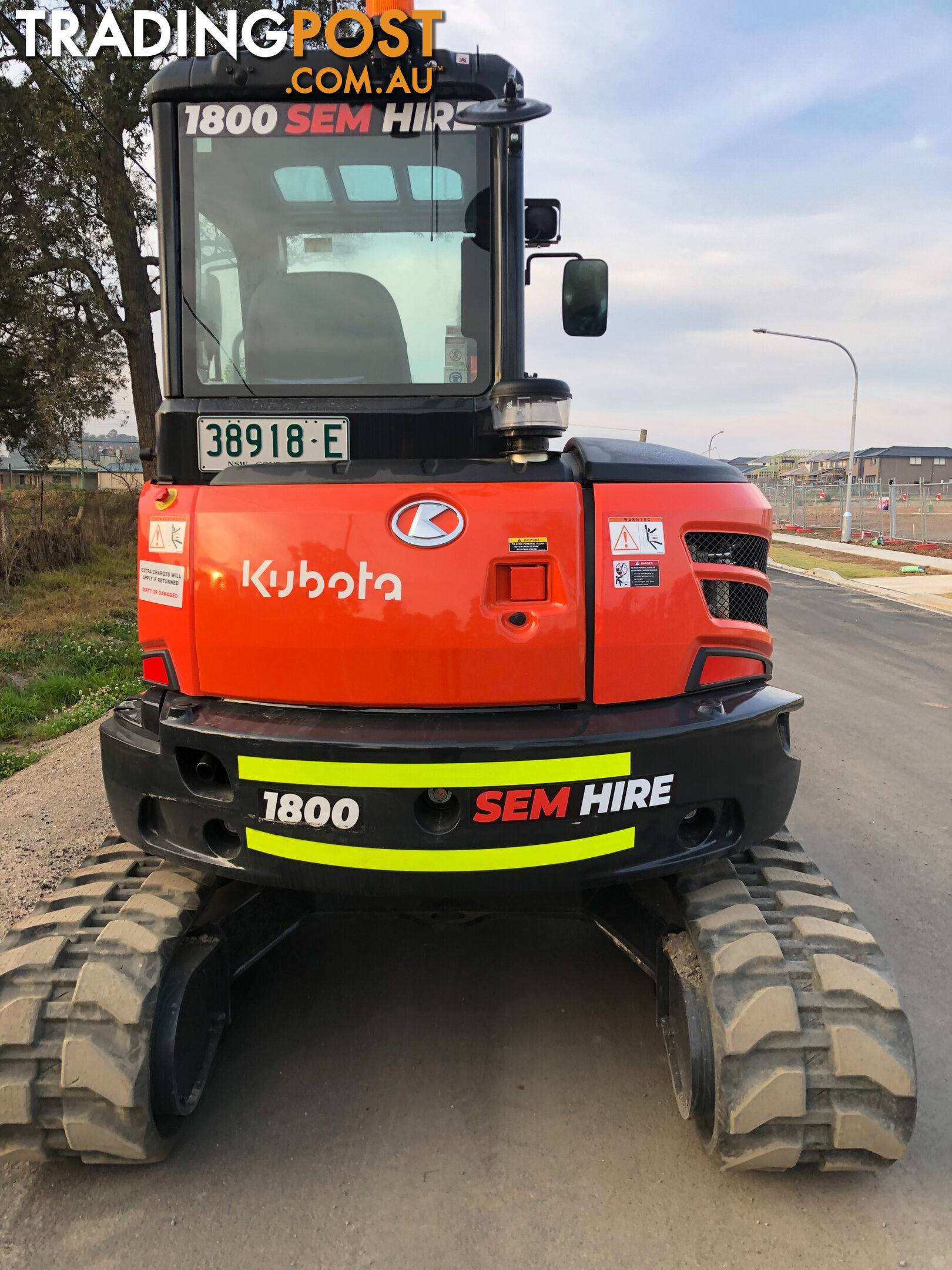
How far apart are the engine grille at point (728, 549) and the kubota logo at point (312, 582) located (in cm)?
91

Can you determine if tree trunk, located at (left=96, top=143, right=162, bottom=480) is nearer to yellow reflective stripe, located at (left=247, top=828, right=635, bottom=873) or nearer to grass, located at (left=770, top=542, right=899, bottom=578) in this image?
yellow reflective stripe, located at (left=247, top=828, right=635, bottom=873)

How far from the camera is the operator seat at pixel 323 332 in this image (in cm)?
303

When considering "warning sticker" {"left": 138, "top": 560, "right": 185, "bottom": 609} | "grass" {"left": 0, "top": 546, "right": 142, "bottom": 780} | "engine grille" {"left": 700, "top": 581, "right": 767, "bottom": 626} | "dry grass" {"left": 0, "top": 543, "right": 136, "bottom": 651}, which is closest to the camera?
"warning sticker" {"left": 138, "top": 560, "right": 185, "bottom": 609}

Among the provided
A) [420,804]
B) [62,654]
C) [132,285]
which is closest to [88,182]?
[132,285]

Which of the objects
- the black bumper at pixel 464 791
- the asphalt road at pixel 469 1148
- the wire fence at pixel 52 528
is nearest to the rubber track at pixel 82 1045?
the asphalt road at pixel 469 1148

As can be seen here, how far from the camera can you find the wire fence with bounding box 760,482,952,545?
31672 millimetres

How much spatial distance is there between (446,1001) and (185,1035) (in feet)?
3.53

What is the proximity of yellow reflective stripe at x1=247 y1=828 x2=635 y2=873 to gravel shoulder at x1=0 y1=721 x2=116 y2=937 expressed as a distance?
2.19 metres

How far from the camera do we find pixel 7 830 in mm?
5148

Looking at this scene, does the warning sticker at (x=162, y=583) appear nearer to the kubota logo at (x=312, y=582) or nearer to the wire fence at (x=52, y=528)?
the kubota logo at (x=312, y=582)

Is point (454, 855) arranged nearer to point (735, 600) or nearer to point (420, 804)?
point (420, 804)

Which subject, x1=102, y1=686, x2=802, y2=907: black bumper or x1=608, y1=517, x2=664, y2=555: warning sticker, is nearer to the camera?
x1=102, y1=686, x2=802, y2=907: black bumper

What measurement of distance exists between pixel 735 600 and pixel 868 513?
46811 mm

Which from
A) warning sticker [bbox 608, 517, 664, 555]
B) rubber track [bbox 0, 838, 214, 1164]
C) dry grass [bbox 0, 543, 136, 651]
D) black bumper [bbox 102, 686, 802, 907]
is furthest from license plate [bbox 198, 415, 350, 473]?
dry grass [bbox 0, 543, 136, 651]
